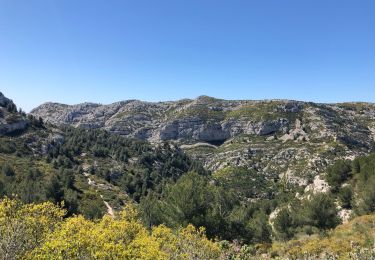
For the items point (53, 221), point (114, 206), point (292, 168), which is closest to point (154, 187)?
point (114, 206)

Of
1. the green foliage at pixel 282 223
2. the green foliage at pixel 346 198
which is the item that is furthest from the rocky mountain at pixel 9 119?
the green foliage at pixel 346 198

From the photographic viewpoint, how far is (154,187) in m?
140

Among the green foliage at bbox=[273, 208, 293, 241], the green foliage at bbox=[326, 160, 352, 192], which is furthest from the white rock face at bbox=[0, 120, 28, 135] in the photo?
the green foliage at bbox=[326, 160, 352, 192]

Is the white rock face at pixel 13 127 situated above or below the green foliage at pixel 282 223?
above

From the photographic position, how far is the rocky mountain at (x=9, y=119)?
516 feet

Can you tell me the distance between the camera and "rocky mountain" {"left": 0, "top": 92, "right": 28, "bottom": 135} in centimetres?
15712

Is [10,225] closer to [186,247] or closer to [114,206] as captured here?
[186,247]

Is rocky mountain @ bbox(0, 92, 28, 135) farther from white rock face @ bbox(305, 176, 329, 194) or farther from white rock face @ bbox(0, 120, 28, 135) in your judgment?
white rock face @ bbox(305, 176, 329, 194)

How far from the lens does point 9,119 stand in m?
163

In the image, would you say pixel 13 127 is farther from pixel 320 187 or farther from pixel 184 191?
pixel 184 191

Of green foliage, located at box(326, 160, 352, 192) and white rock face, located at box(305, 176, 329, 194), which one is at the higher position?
green foliage, located at box(326, 160, 352, 192)

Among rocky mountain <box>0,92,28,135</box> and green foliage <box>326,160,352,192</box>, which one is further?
rocky mountain <box>0,92,28,135</box>

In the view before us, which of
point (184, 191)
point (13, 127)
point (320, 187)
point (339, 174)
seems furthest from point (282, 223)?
point (13, 127)

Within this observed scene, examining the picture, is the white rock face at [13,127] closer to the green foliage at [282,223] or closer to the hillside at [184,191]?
the hillside at [184,191]
